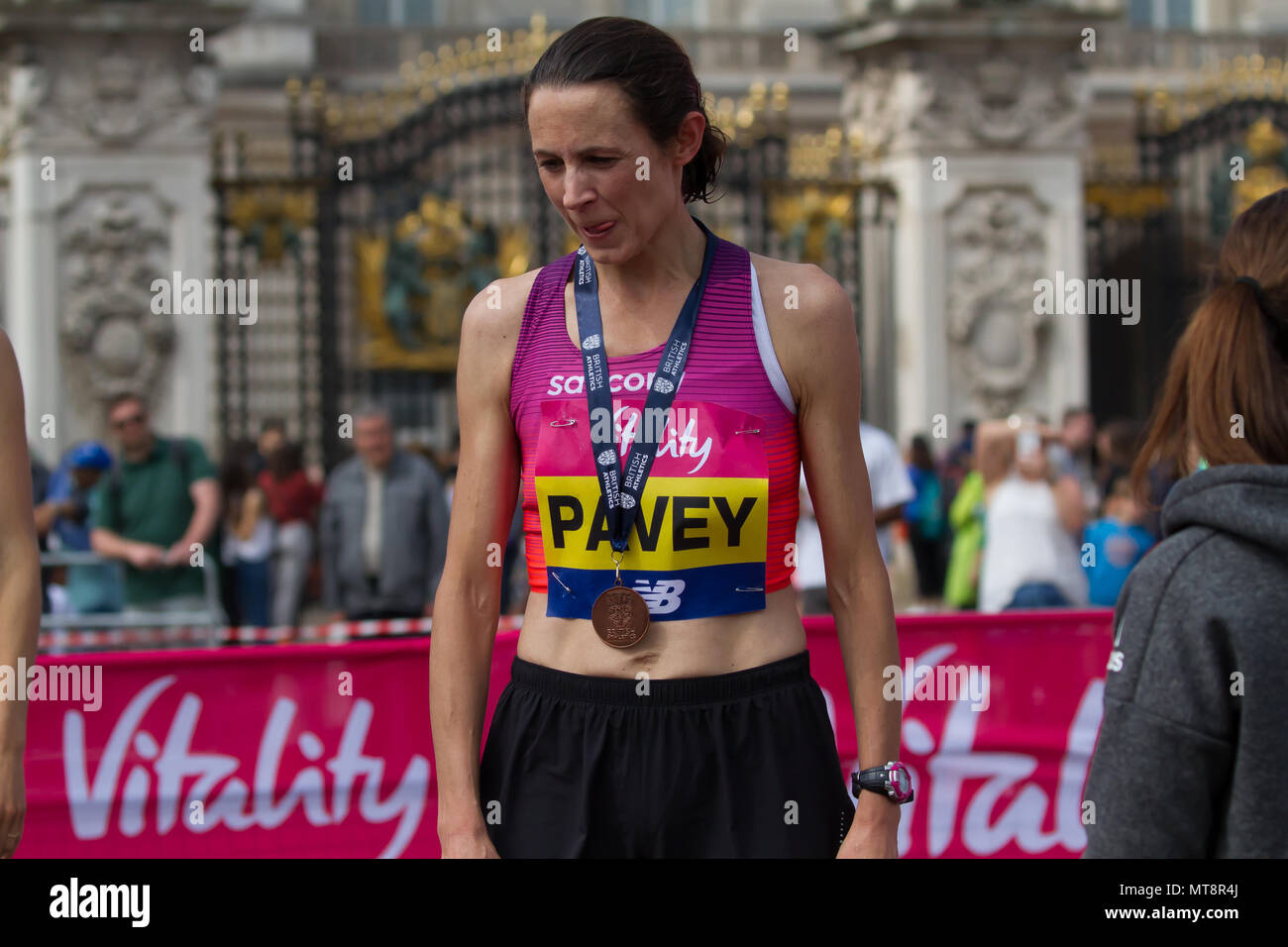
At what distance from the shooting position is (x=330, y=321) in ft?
44.6

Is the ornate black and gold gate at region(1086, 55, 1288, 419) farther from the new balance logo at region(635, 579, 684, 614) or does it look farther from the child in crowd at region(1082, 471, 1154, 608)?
the new balance logo at region(635, 579, 684, 614)

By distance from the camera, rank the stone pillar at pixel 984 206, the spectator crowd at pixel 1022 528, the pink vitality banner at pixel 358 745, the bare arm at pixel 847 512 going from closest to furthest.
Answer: the bare arm at pixel 847 512 → the pink vitality banner at pixel 358 745 → the spectator crowd at pixel 1022 528 → the stone pillar at pixel 984 206

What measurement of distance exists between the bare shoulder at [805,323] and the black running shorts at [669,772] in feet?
1.46

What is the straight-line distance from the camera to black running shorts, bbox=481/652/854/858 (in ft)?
8.48

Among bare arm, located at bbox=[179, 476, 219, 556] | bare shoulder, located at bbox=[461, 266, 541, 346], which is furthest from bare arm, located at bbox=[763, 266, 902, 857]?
bare arm, located at bbox=[179, 476, 219, 556]

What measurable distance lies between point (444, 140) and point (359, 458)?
5695 mm

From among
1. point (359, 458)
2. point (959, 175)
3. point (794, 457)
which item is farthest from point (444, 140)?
point (794, 457)

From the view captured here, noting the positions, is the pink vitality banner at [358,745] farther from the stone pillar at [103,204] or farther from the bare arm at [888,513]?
the stone pillar at [103,204]

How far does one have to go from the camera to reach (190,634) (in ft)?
29.7

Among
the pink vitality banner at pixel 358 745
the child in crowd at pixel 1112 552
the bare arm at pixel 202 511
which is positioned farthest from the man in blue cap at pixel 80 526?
the child in crowd at pixel 1112 552

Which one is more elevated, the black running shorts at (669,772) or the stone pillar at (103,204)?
the stone pillar at (103,204)

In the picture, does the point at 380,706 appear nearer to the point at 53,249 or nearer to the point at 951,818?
the point at 951,818

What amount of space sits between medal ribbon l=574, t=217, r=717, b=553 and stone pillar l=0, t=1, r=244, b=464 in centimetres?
1017

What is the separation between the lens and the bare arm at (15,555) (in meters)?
2.93
